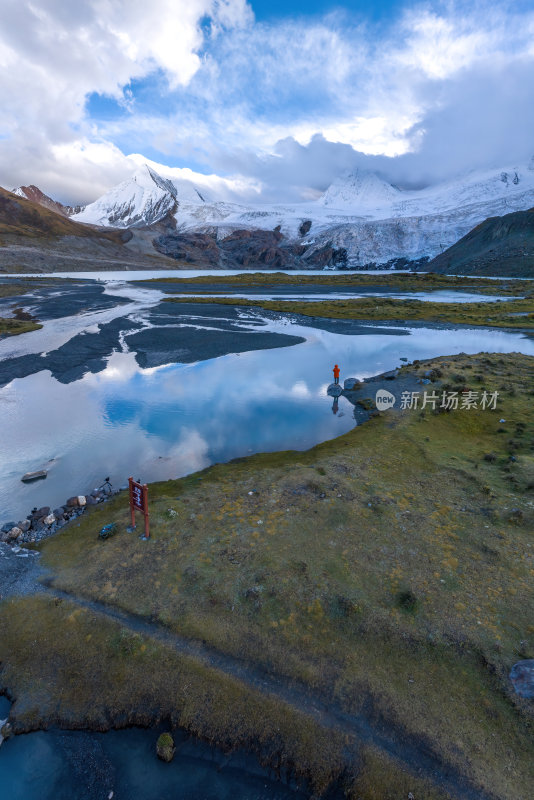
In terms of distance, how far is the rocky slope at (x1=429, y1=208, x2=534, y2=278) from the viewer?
14900 centimetres

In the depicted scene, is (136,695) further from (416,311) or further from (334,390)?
(416,311)

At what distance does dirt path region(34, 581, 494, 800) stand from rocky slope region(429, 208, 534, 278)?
168796 mm

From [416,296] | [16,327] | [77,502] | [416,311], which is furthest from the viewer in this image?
[416,296]

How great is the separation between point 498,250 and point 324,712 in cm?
19653

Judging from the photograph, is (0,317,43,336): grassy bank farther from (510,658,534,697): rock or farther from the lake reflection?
(510,658,534,697): rock

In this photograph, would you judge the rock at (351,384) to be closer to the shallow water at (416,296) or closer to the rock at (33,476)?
the rock at (33,476)

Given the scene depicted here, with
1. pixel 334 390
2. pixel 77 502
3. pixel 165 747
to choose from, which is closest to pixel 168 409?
pixel 77 502

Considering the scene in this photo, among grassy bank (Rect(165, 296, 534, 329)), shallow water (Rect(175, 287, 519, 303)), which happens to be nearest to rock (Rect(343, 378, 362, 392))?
grassy bank (Rect(165, 296, 534, 329))

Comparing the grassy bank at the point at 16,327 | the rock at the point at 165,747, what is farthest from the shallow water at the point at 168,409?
the rock at the point at 165,747

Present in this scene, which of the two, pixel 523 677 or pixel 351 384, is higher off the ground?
pixel 523 677

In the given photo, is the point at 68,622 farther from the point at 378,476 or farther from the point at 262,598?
the point at 378,476

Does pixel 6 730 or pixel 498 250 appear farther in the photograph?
pixel 498 250

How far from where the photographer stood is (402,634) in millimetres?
8445

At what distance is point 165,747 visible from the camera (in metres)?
6.84
